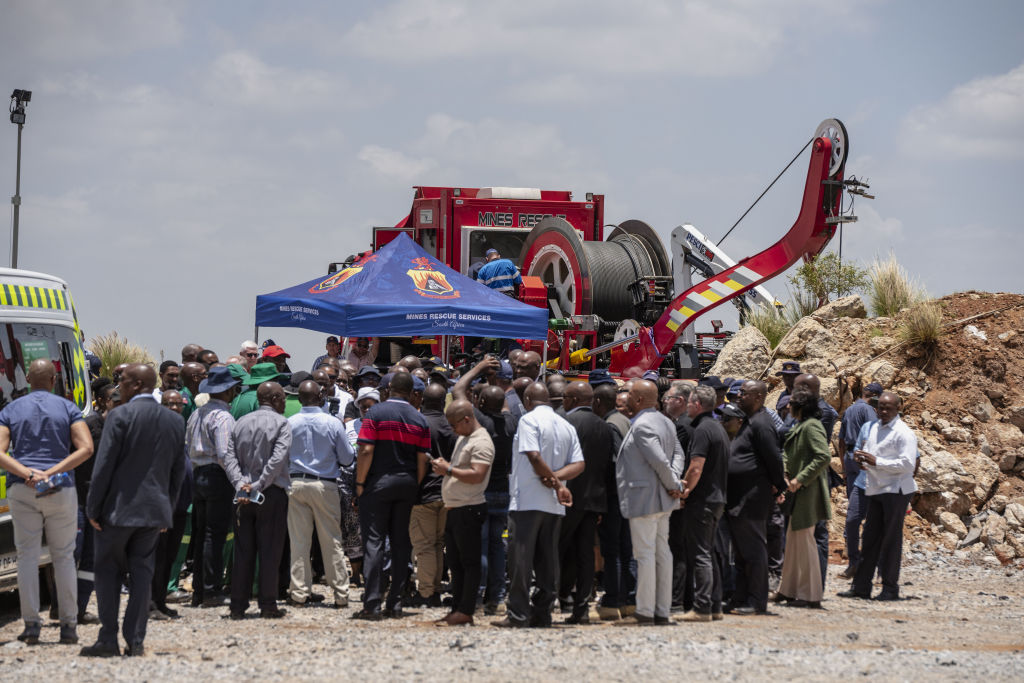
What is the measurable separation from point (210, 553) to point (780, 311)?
10319mm

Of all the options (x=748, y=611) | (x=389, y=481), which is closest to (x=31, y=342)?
(x=389, y=481)

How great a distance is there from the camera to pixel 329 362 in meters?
13.1

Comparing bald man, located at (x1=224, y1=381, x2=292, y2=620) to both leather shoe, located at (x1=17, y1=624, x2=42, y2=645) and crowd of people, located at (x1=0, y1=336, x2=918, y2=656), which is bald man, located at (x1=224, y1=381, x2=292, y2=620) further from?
leather shoe, located at (x1=17, y1=624, x2=42, y2=645)

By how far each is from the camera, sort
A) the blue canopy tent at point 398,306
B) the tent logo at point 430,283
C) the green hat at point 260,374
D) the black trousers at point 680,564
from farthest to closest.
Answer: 1. the tent logo at point 430,283
2. the blue canopy tent at point 398,306
3. the green hat at point 260,374
4. the black trousers at point 680,564

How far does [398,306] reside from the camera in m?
14.3

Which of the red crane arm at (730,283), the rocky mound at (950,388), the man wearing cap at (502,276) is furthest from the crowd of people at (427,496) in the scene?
the man wearing cap at (502,276)

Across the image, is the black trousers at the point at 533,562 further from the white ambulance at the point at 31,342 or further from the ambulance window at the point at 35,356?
the ambulance window at the point at 35,356

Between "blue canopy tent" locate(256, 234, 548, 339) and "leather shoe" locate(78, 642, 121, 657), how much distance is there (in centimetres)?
662

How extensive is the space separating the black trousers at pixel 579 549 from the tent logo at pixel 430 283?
5792 mm

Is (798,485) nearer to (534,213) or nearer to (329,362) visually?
(329,362)

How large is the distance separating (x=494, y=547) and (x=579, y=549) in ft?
2.49

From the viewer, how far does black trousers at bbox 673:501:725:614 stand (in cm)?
943

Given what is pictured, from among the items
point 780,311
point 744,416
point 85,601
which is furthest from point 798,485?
point 780,311

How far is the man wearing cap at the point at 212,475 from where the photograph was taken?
966cm
